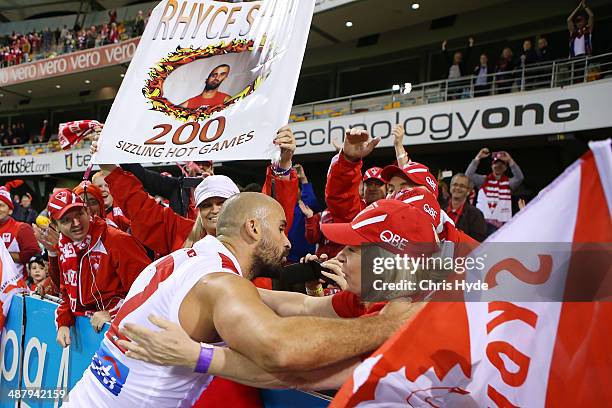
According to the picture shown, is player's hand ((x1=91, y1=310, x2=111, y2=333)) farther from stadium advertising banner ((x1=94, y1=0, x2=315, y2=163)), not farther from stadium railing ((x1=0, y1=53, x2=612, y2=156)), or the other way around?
stadium railing ((x1=0, y1=53, x2=612, y2=156))

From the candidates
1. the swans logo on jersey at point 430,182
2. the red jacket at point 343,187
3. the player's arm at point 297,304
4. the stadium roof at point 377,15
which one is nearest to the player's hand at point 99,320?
the player's arm at point 297,304

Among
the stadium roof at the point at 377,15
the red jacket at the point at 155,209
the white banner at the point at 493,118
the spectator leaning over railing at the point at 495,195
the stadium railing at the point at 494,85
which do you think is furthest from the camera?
the stadium roof at the point at 377,15

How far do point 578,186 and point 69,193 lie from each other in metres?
3.06

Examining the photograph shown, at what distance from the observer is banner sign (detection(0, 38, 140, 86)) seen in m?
19.0

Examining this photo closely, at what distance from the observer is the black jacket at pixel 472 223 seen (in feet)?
15.1

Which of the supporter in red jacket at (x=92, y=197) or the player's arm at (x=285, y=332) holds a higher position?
the supporter in red jacket at (x=92, y=197)

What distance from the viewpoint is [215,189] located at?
295 centimetres

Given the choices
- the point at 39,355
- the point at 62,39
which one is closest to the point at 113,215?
the point at 39,355

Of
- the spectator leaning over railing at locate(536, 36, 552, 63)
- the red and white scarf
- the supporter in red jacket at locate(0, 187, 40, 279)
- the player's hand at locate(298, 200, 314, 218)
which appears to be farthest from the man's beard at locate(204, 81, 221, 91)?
the spectator leaning over railing at locate(536, 36, 552, 63)

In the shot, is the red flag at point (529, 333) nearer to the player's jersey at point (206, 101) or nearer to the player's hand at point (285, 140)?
the player's hand at point (285, 140)

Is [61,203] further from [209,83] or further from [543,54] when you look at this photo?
[543,54]

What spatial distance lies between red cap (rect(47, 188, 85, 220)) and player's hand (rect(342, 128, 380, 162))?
1.69m

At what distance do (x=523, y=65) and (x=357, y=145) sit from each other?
8654mm

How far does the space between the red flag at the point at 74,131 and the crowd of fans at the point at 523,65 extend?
8725 mm
